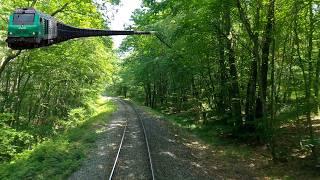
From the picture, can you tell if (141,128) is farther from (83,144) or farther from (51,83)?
(51,83)

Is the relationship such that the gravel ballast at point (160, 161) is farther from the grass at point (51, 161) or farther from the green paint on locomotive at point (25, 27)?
the green paint on locomotive at point (25, 27)

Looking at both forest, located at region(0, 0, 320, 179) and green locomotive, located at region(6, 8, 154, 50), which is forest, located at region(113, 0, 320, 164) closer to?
forest, located at region(0, 0, 320, 179)

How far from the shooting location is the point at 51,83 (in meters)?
33.5

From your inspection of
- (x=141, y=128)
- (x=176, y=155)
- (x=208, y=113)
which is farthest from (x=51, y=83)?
(x=176, y=155)

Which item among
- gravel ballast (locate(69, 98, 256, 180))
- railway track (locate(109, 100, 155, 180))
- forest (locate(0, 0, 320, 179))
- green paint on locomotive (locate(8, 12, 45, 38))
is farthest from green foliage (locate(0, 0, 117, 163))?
railway track (locate(109, 100, 155, 180))

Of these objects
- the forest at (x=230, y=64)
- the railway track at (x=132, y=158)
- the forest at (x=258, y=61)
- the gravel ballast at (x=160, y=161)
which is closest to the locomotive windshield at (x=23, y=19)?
the forest at (x=230, y=64)

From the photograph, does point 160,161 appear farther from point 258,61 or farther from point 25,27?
point 25,27

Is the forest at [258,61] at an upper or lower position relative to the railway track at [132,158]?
upper

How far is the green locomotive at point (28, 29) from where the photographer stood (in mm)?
13125

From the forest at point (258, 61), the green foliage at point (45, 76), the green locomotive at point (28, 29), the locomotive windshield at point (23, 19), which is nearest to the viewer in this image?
the green locomotive at point (28, 29)

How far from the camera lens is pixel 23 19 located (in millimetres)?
13586

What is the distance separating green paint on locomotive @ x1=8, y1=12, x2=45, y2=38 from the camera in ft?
43.2

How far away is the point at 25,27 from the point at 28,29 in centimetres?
12

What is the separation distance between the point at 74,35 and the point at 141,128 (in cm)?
1310
